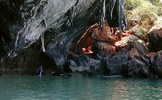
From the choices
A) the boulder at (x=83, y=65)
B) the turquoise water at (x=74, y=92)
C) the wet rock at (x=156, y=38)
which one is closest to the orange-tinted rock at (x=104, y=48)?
the boulder at (x=83, y=65)

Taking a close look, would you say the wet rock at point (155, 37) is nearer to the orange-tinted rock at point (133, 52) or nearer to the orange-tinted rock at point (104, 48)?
the orange-tinted rock at point (133, 52)

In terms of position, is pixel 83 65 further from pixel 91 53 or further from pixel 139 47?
pixel 139 47

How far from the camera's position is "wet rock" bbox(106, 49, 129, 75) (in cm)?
4278

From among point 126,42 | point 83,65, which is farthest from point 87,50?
point 126,42

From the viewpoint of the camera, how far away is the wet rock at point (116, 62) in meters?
42.8

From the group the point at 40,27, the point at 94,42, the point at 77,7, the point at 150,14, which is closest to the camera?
the point at 40,27

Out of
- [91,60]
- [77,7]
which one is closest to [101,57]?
[91,60]

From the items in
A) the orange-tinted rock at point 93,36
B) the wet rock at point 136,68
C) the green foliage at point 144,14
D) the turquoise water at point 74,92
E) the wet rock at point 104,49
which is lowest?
the turquoise water at point 74,92

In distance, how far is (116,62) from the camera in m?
43.1

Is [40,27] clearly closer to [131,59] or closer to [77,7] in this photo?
[77,7]

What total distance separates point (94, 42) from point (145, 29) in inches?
328

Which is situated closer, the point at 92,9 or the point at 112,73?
the point at 92,9

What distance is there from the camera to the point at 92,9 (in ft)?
94.2

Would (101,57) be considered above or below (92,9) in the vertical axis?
below
